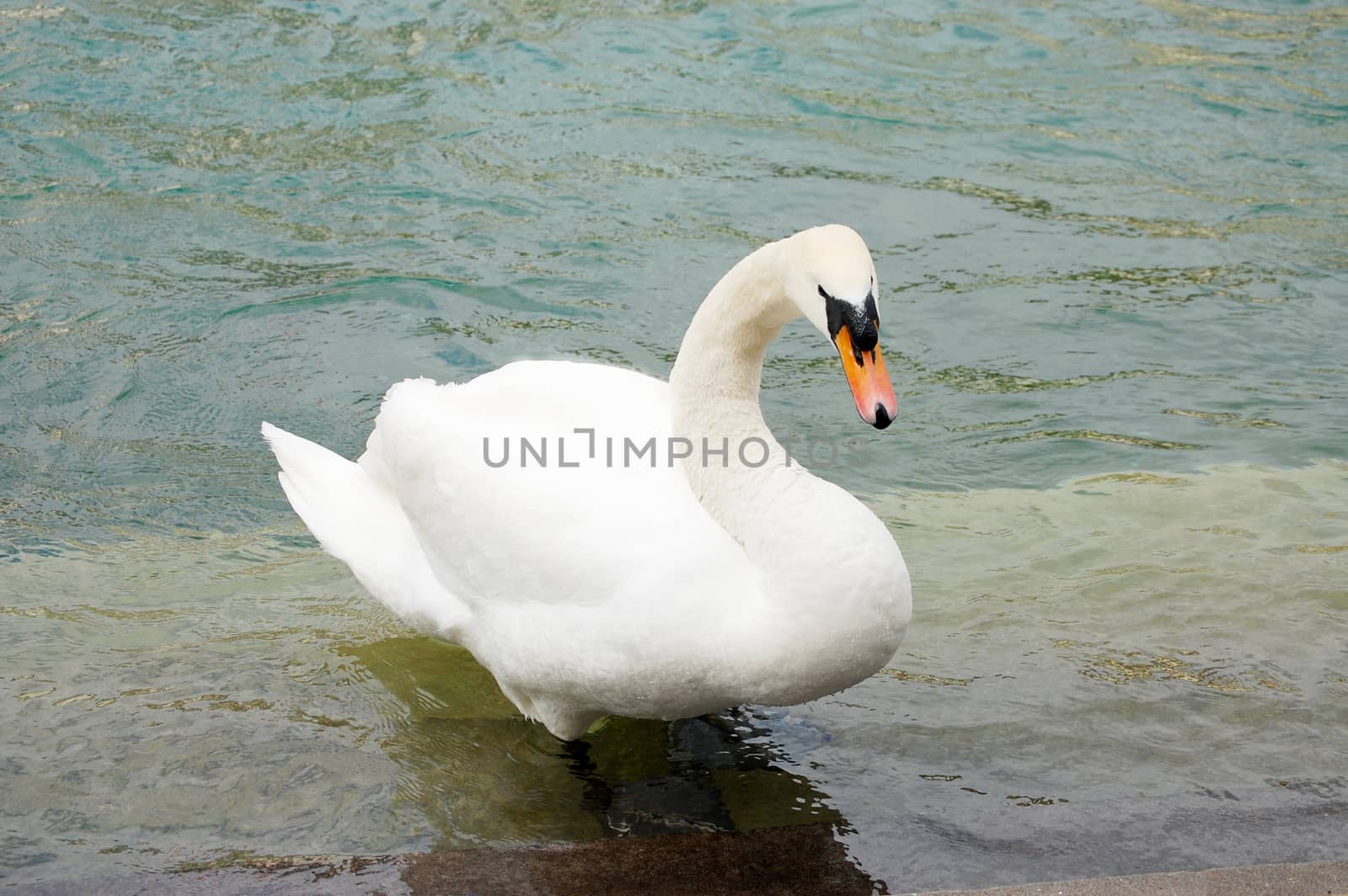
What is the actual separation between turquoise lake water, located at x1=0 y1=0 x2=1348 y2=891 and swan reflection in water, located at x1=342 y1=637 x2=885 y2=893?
2 cm

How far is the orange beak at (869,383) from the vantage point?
3.16 m

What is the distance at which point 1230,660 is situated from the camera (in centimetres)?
443

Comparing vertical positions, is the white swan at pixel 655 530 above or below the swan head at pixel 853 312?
below

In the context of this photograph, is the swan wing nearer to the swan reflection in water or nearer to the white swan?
the white swan

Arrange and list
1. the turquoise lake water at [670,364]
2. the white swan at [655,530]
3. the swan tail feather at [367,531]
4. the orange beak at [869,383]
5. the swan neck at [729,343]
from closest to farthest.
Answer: the orange beak at [869,383]
the white swan at [655,530]
the swan neck at [729,343]
the turquoise lake water at [670,364]
the swan tail feather at [367,531]

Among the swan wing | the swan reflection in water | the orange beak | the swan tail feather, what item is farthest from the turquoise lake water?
the orange beak

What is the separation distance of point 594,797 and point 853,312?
1.60 metres

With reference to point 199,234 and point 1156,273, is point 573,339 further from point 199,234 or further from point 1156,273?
point 1156,273

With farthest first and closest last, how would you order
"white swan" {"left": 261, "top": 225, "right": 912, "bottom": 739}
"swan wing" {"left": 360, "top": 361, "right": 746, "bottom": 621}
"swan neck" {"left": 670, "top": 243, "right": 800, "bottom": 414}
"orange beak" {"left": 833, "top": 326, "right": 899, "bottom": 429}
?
"swan neck" {"left": 670, "top": 243, "right": 800, "bottom": 414}, "swan wing" {"left": 360, "top": 361, "right": 746, "bottom": 621}, "white swan" {"left": 261, "top": 225, "right": 912, "bottom": 739}, "orange beak" {"left": 833, "top": 326, "right": 899, "bottom": 429}

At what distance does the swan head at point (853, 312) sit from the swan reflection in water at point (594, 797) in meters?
1.15

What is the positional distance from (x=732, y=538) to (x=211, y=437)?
3.63m

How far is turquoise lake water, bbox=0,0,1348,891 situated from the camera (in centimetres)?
382

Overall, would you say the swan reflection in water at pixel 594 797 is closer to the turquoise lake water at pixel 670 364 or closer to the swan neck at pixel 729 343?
the turquoise lake water at pixel 670 364

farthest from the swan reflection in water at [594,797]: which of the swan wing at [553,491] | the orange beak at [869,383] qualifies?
the orange beak at [869,383]
